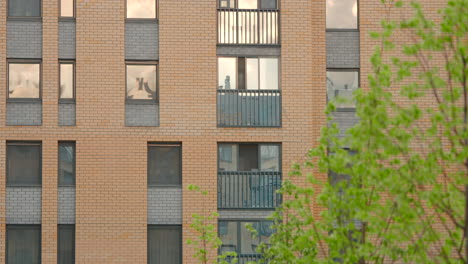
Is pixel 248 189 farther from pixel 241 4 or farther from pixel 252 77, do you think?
pixel 241 4

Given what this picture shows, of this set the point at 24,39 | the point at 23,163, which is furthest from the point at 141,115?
the point at 24,39

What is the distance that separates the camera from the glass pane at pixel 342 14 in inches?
1228

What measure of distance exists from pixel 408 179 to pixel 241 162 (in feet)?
48.9

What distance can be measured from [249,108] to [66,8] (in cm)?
592

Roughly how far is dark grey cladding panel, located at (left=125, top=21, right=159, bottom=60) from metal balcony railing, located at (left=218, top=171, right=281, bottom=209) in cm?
395

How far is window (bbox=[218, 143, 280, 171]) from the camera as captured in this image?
30391 millimetres

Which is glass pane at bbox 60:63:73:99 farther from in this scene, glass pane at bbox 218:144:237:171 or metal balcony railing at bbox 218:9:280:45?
glass pane at bbox 218:144:237:171

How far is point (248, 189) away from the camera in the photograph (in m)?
30.2

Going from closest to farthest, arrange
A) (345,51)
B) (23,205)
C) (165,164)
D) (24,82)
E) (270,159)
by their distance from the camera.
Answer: (23,205)
(24,82)
(165,164)
(270,159)
(345,51)

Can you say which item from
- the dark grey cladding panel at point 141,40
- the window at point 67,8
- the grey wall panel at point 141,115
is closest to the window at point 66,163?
the grey wall panel at point 141,115

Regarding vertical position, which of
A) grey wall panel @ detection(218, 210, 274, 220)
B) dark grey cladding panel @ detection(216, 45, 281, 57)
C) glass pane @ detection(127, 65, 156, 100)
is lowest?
grey wall panel @ detection(218, 210, 274, 220)

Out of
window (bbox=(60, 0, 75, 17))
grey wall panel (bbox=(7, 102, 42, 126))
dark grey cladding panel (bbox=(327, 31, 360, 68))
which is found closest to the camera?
grey wall panel (bbox=(7, 102, 42, 126))

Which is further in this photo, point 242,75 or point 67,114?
point 242,75

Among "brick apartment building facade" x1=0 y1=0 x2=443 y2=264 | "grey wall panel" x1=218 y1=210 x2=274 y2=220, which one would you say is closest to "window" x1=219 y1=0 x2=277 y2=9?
"brick apartment building facade" x1=0 y1=0 x2=443 y2=264
